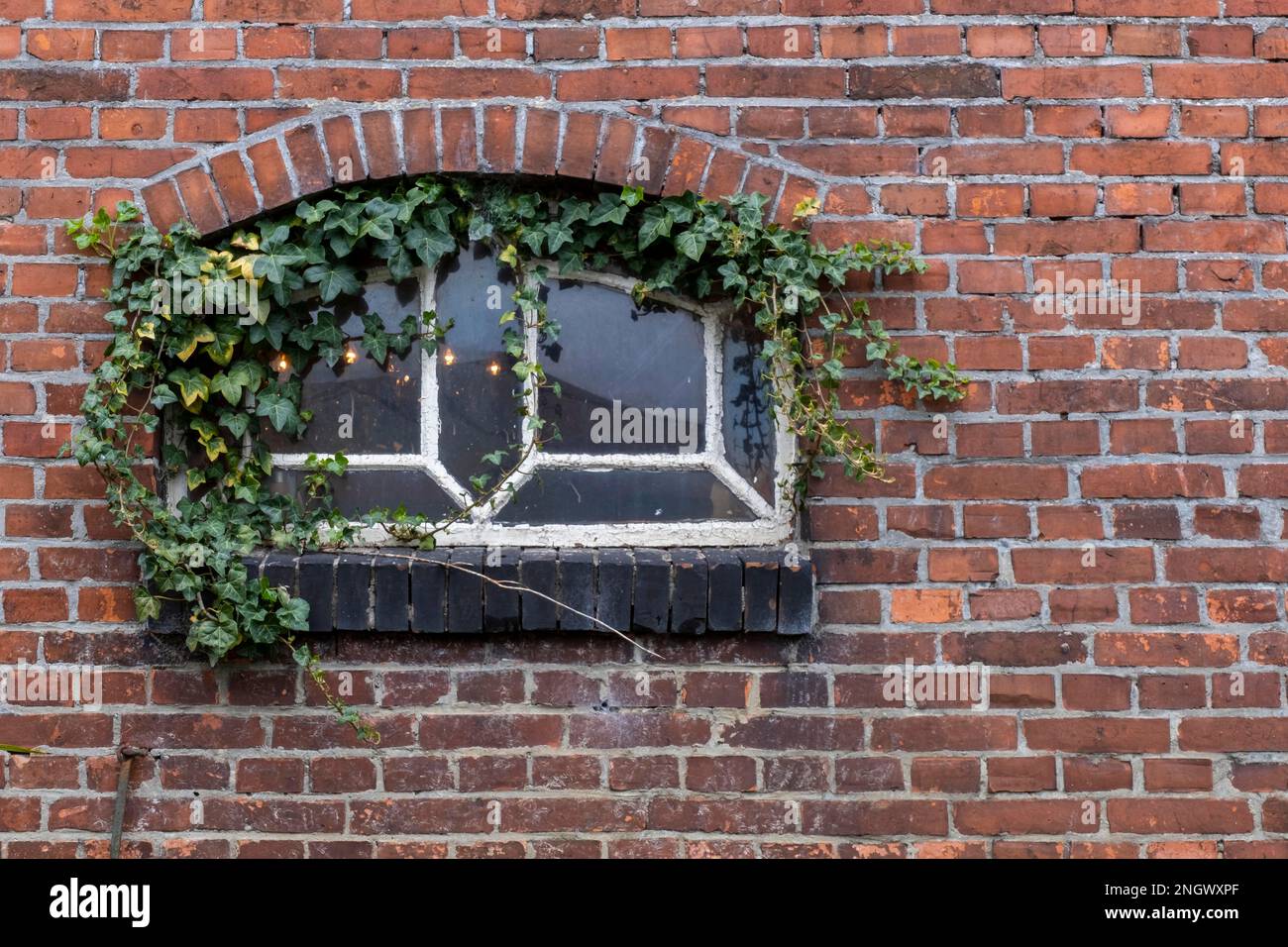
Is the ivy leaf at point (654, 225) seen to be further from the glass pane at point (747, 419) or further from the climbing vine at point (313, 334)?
the glass pane at point (747, 419)

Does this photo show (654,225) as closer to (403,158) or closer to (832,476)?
(403,158)

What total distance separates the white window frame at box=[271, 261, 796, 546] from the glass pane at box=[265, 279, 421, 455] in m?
0.02

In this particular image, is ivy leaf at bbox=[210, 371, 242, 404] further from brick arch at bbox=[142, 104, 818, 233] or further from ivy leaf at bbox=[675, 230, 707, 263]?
ivy leaf at bbox=[675, 230, 707, 263]

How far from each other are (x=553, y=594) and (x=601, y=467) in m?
0.38

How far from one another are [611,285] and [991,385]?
1026 millimetres

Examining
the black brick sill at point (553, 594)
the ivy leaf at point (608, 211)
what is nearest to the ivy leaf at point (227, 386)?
the black brick sill at point (553, 594)

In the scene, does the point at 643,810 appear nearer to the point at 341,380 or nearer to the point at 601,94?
the point at 341,380

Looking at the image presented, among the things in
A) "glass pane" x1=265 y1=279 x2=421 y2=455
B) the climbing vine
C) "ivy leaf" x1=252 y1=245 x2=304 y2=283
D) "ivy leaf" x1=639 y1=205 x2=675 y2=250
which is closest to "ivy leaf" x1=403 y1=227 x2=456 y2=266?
the climbing vine

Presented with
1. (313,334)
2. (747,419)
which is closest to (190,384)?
(313,334)

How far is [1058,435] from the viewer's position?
2.62 meters

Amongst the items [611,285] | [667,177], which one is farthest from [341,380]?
[667,177]

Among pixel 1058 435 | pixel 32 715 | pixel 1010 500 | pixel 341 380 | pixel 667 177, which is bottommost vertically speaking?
pixel 32 715

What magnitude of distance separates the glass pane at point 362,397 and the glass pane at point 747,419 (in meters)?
0.84

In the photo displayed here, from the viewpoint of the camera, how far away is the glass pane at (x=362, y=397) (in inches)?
108
